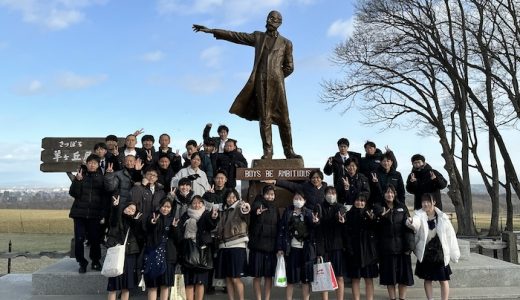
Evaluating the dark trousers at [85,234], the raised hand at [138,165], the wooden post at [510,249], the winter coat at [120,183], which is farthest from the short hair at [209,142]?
the wooden post at [510,249]

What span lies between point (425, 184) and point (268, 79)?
9.68ft

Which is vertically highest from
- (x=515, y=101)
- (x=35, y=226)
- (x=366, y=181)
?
(x=515, y=101)

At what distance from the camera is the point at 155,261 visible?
4996 millimetres

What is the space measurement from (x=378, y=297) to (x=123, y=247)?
3481 millimetres

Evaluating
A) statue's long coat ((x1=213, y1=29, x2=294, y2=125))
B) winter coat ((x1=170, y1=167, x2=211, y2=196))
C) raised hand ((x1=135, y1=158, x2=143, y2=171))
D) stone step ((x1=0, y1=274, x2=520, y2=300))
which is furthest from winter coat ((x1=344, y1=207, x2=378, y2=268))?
raised hand ((x1=135, y1=158, x2=143, y2=171))

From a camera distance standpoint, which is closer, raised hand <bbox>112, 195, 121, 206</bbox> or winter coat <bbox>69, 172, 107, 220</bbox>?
raised hand <bbox>112, 195, 121, 206</bbox>

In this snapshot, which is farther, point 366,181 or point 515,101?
point 515,101

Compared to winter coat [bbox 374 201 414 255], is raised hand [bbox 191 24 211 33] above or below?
above

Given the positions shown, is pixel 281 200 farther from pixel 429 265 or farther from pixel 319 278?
pixel 429 265

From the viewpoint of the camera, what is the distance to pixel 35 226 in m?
28.8

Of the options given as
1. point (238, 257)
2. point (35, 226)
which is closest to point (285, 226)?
point (238, 257)

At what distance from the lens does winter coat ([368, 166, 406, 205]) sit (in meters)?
6.11

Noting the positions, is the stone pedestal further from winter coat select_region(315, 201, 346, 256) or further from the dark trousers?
the dark trousers

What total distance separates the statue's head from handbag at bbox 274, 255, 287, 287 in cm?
390
